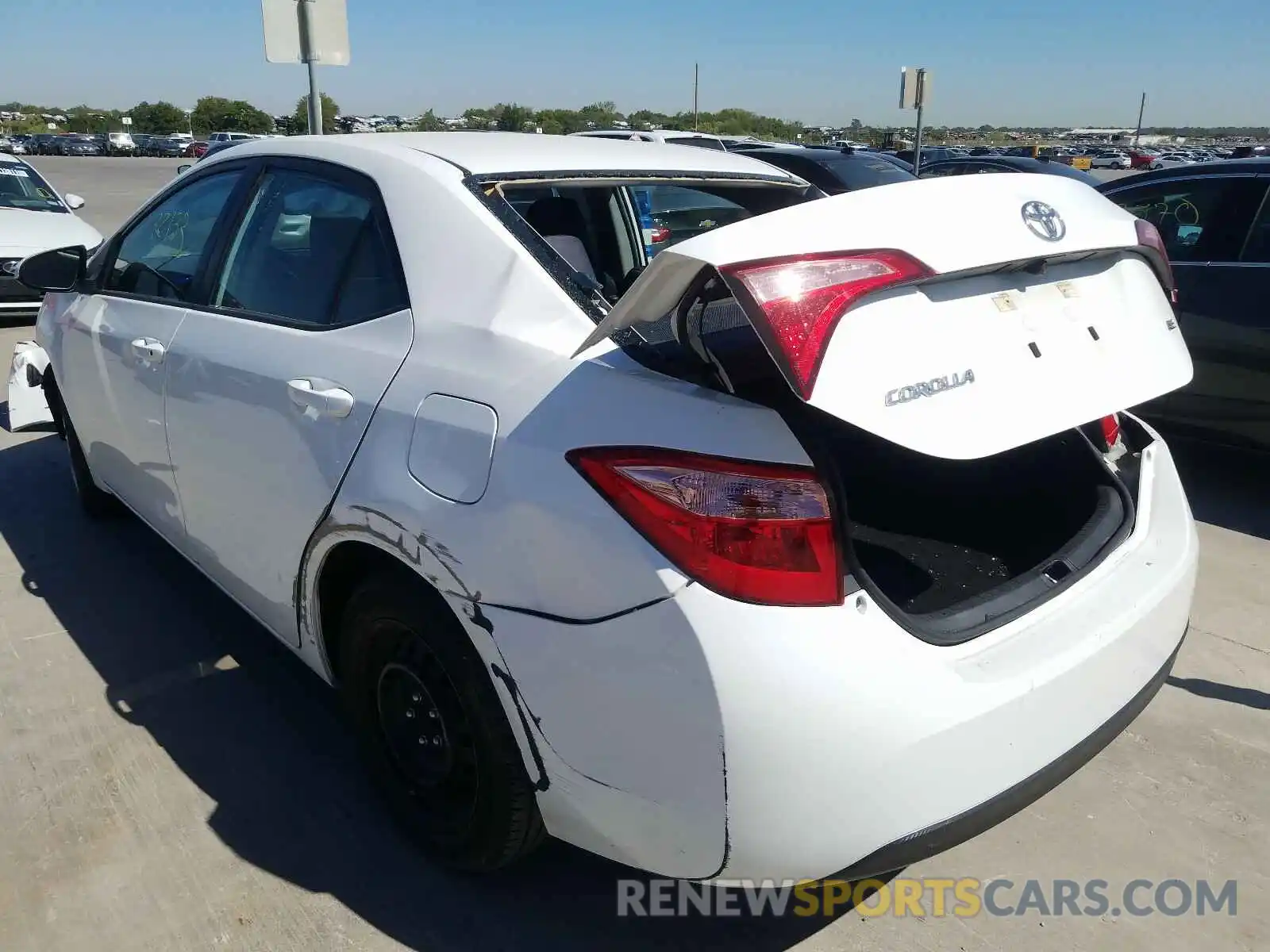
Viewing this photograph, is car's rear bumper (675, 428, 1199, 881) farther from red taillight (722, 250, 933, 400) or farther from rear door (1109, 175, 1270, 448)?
rear door (1109, 175, 1270, 448)

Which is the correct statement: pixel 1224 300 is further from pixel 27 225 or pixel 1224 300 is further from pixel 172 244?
pixel 27 225

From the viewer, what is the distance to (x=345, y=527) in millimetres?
2270

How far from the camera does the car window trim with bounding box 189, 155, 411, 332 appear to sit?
2355 mm

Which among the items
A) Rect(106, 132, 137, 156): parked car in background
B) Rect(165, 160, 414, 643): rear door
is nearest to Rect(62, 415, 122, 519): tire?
Rect(165, 160, 414, 643): rear door

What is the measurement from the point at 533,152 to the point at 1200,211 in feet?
13.5

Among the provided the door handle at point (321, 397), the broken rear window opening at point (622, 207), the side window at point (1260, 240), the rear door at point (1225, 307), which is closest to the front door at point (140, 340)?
the door handle at point (321, 397)

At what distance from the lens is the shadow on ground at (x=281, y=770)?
2283mm

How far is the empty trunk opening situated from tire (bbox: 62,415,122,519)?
3451 mm

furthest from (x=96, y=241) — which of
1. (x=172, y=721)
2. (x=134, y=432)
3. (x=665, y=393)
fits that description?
(x=665, y=393)

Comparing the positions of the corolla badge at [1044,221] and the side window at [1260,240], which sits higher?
the corolla badge at [1044,221]

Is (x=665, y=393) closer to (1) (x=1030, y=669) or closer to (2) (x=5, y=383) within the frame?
(1) (x=1030, y=669)

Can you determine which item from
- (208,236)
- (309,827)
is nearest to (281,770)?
(309,827)

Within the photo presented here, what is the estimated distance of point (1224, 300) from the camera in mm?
4918

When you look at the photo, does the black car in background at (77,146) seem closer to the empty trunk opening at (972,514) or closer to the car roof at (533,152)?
the car roof at (533,152)
